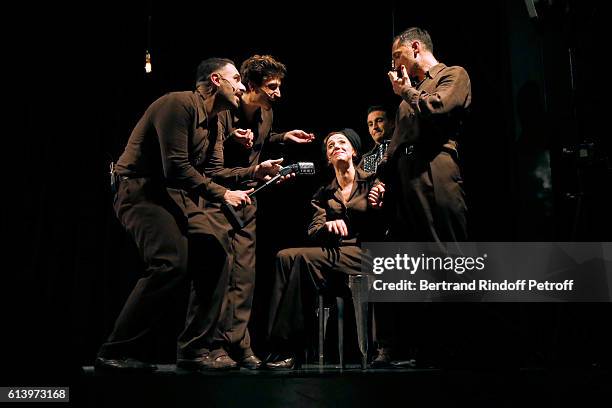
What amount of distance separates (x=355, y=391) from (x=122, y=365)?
0.98m

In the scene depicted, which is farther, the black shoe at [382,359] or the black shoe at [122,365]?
the black shoe at [382,359]

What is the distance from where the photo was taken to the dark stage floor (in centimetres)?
231

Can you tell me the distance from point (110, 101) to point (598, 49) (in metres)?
2.99

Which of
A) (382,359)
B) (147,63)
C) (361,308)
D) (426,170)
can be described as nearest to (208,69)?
(147,63)

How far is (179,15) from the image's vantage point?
4320 millimetres

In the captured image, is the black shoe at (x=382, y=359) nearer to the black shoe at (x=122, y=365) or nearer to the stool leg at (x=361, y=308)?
the stool leg at (x=361, y=308)

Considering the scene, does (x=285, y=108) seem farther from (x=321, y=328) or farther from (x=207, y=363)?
(x=207, y=363)

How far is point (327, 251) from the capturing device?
317cm

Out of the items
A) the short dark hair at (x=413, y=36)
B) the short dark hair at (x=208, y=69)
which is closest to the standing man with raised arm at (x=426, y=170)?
the short dark hair at (x=413, y=36)

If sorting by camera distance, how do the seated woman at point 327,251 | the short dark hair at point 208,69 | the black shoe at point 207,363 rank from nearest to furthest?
the black shoe at point 207,363, the seated woman at point 327,251, the short dark hair at point 208,69

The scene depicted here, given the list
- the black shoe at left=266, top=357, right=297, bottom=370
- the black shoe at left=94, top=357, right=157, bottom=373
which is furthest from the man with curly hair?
the black shoe at left=94, top=357, right=157, bottom=373

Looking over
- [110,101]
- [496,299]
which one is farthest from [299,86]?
[496,299]

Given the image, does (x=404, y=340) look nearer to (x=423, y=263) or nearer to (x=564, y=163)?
(x=423, y=263)

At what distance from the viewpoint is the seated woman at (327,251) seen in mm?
3004
